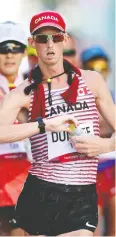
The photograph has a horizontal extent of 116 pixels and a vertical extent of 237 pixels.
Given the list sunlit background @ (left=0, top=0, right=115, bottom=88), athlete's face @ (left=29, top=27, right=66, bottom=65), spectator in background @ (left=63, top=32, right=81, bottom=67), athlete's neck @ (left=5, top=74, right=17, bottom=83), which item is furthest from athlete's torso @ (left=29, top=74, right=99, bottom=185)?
sunlit background @ (left=0, top=0, right=115, bottom=88)

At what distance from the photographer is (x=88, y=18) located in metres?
7.48

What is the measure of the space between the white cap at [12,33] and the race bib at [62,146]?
5.60 ft

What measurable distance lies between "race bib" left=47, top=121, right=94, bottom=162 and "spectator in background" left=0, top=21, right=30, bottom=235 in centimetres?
126

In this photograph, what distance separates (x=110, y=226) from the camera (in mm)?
6973

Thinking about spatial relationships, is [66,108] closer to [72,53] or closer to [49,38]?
[49,38]

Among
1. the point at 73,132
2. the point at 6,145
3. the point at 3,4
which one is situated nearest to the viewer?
the point at 73,132

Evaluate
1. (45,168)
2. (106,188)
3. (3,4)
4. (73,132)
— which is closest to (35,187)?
(45,168)

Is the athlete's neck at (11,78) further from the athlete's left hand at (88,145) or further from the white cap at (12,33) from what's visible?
the athlete's left hand at (88,145)

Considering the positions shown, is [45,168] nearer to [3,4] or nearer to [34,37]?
[34,37]

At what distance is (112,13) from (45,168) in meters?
2.61

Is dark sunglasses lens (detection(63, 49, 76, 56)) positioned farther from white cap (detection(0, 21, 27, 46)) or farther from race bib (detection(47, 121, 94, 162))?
race bib (detection(47, 121, 94, 162))

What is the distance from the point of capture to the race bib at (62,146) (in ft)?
17.4

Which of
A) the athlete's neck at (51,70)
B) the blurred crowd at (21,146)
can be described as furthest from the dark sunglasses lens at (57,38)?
the blurred crowd at (21,146)

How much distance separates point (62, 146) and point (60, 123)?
0.27m
